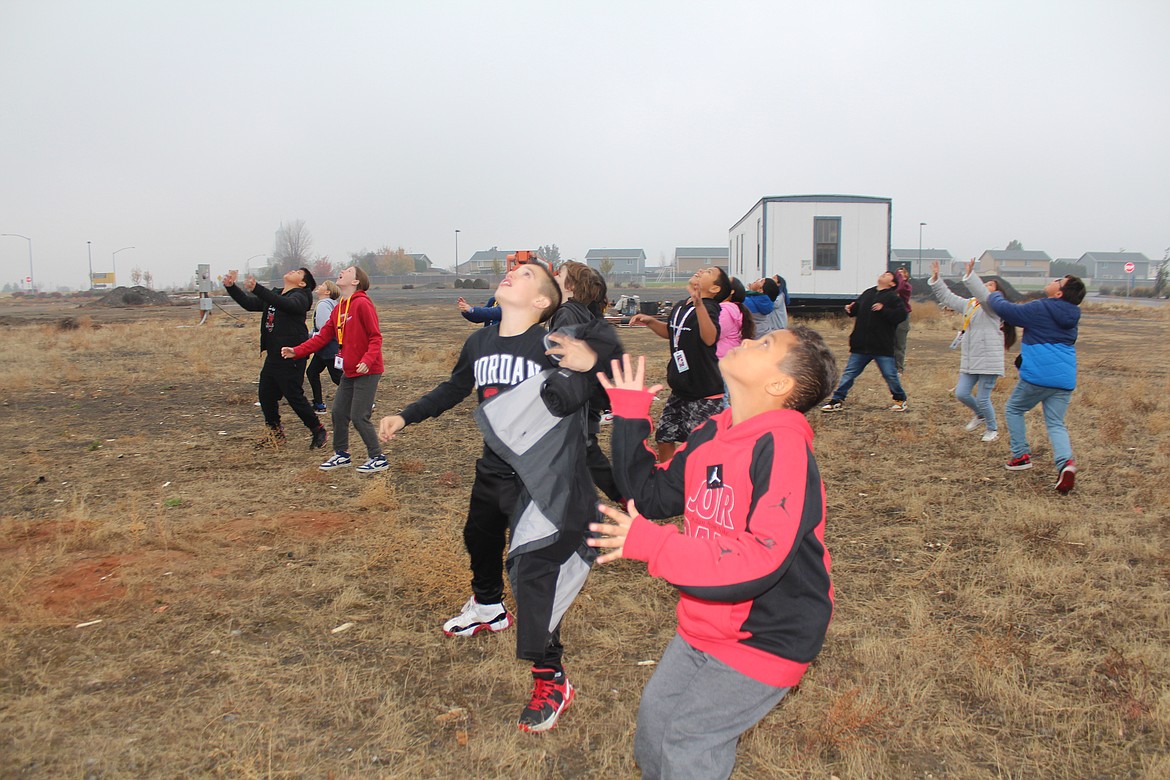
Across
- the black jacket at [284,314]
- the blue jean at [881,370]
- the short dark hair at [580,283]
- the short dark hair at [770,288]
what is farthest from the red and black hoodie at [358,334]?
the blue jean at [881,370]

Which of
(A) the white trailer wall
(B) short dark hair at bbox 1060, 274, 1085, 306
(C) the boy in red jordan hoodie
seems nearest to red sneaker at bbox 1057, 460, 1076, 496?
(B) short dark hair at bbox 1060, 274, 1085, 306

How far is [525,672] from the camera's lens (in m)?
3.57

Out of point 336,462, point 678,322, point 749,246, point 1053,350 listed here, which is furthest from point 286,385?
point 749,246

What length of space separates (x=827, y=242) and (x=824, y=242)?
98 mm

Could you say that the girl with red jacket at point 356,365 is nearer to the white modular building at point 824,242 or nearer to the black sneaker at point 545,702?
the black sneaker at point 545,702

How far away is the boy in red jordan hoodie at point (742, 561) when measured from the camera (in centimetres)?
189

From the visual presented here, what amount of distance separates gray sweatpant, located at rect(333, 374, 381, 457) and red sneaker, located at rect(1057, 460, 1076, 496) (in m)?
6.15

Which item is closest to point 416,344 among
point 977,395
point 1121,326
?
point 977,395

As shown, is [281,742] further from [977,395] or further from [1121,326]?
[1121,326]

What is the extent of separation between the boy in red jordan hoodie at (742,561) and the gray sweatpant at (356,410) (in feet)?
17.4

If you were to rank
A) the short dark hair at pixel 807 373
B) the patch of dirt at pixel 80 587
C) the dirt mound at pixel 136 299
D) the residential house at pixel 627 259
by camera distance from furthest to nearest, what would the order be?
the residential house at pixel 627 259
the dirt mound at pixel 136 299
the patch of dirt at pixel 80 587
the short dark hair at pixel 807 373

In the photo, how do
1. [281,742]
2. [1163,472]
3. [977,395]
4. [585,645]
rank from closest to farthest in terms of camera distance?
1. [281,742]
2. [585,645]
3. [1163,472]
4. [977,395]

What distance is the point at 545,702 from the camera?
3.13 metres

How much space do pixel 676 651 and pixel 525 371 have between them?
150 centimetres
